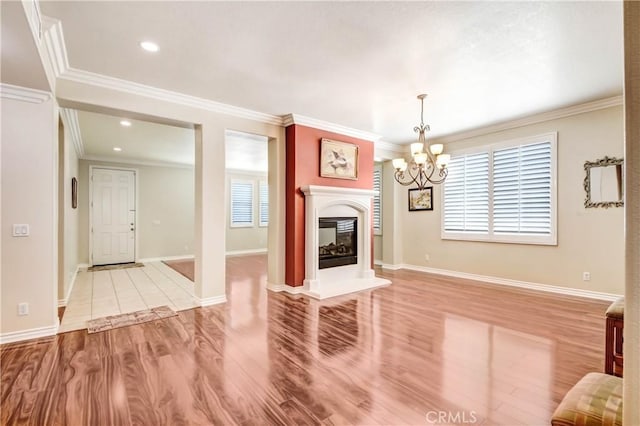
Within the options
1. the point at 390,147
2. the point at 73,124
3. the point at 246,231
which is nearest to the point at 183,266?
the point at 246,231

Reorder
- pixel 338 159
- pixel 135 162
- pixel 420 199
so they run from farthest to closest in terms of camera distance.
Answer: pixel 135 162, pixel 420 199, pixel 338 159

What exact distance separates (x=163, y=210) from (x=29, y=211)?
5516mm

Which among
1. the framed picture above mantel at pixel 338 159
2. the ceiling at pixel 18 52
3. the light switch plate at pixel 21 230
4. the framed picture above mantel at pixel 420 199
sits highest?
the ceiling at pixel 18 52

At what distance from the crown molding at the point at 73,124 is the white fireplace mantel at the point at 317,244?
3589 millimetres

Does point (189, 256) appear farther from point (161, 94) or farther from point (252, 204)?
point (161, 94)

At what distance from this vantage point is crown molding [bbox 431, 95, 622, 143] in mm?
4289

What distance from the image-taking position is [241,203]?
9.69m

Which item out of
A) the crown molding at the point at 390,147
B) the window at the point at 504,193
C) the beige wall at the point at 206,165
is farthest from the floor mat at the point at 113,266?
the window at the point at 504,193

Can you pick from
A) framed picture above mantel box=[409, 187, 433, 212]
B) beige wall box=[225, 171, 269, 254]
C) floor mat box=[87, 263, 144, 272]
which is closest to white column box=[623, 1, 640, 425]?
framed picture above mantel box=[409, 187, 433, 212]

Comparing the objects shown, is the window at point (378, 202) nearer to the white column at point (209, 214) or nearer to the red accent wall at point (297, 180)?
the red accent wall at point (297, 180)

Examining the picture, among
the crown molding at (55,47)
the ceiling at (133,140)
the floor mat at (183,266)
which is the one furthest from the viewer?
the floor mat at (183,266)

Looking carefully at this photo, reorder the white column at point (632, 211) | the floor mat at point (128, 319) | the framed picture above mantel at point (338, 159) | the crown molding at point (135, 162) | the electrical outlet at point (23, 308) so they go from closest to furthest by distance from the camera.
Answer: the white column at point (632, 211) < the electrical outlet at point (23, 308) < the floor mat at point (128, 319) < the framed picture above mantel at point (338, 159) < the crown molding at point (135, 162)

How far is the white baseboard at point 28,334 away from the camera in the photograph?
296 centimetres

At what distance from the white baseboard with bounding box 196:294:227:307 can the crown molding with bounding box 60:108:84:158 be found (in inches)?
124
